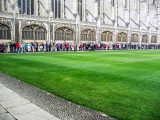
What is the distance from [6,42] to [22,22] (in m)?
4.04

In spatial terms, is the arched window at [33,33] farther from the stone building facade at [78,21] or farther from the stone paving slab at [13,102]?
the stone paving slab at [13,102]

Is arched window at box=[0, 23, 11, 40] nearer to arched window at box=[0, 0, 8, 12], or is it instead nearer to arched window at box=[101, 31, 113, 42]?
arched window at box=[0, 0, 8, 12]

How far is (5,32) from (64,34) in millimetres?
10255

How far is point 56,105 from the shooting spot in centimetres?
390

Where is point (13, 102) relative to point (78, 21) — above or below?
below

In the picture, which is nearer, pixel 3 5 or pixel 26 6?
pixel 3 5

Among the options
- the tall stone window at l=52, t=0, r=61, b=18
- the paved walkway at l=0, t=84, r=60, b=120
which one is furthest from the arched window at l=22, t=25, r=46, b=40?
the paved walkway at l=0, t=84, r=60, b=120

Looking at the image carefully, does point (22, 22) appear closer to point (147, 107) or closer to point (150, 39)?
point (147, 107)

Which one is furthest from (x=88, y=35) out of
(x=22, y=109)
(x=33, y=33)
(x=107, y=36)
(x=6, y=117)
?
(x=6, y=117)

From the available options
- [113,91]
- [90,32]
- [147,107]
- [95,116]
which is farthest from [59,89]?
[90,32]

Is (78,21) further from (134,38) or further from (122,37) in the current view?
(134,38)

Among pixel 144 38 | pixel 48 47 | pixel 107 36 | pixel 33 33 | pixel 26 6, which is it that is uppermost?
pixel 26 6

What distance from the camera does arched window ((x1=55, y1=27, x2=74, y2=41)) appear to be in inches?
1210

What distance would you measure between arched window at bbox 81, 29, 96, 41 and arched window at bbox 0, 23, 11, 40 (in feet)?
45.9
